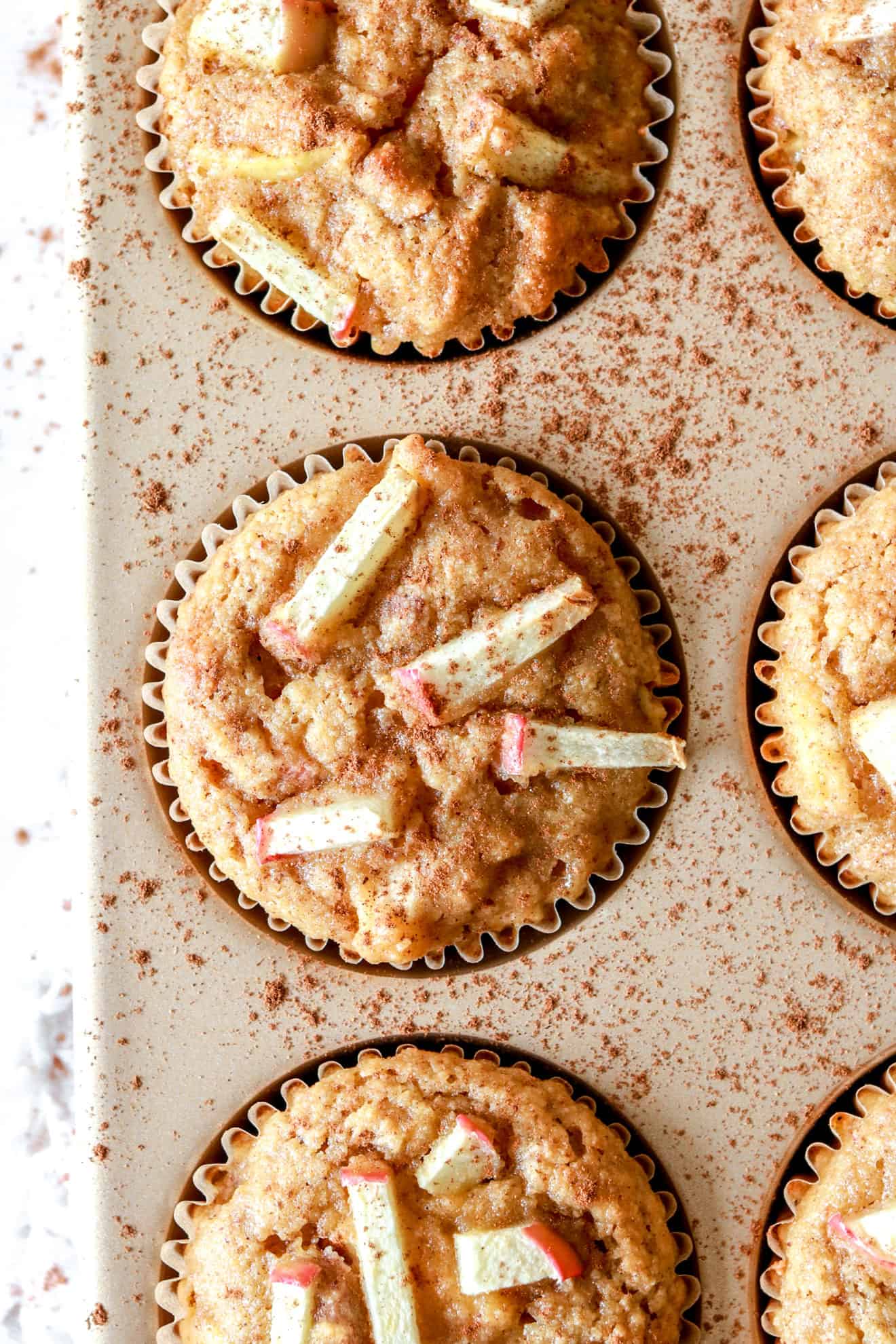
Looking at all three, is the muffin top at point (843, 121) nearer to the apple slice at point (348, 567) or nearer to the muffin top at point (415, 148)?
the muffin top at point (415, 148)

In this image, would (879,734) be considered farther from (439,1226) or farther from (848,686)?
(439,1226)

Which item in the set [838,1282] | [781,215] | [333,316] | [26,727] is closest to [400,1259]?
[838,1282]

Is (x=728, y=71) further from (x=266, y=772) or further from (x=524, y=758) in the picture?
(x=266, y=772)

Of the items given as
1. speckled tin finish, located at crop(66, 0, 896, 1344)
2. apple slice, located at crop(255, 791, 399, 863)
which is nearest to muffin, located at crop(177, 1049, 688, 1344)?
speckled tin finish, located at crop(66, 0, 896, 1344)

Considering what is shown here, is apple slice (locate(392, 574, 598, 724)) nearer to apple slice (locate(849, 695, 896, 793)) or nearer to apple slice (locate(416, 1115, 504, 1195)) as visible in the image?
apple slice (locate(849, 695, 896, 793))

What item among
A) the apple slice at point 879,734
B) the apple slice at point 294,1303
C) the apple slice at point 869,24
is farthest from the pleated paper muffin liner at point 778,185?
the apple slice at point 294,1303
